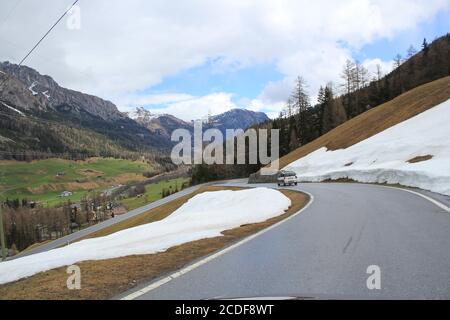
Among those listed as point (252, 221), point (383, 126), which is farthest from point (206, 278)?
point (383, 126)

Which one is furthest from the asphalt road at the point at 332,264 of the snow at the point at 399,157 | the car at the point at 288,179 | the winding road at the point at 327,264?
the car at the point at 288,179

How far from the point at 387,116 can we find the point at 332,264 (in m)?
65.9

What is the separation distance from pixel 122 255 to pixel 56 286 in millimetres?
2933

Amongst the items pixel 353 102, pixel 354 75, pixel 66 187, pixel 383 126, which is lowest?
pixel 66 187

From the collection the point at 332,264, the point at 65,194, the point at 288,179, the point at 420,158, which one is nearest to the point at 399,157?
the point at 420,158

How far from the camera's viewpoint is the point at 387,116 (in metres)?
68.6

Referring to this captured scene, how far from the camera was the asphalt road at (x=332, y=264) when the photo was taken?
19.9 feet

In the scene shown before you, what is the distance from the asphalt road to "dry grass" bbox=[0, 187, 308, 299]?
59 centimetres

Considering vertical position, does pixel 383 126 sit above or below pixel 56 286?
above

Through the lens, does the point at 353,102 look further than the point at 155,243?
Yes

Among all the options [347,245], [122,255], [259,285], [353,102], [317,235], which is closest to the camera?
[259,285]

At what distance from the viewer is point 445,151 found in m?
36.9

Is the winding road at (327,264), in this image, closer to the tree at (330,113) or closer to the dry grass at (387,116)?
the dry grass at (387,116)

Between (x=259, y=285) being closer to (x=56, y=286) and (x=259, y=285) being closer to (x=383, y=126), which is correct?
(x=56, y=286)
